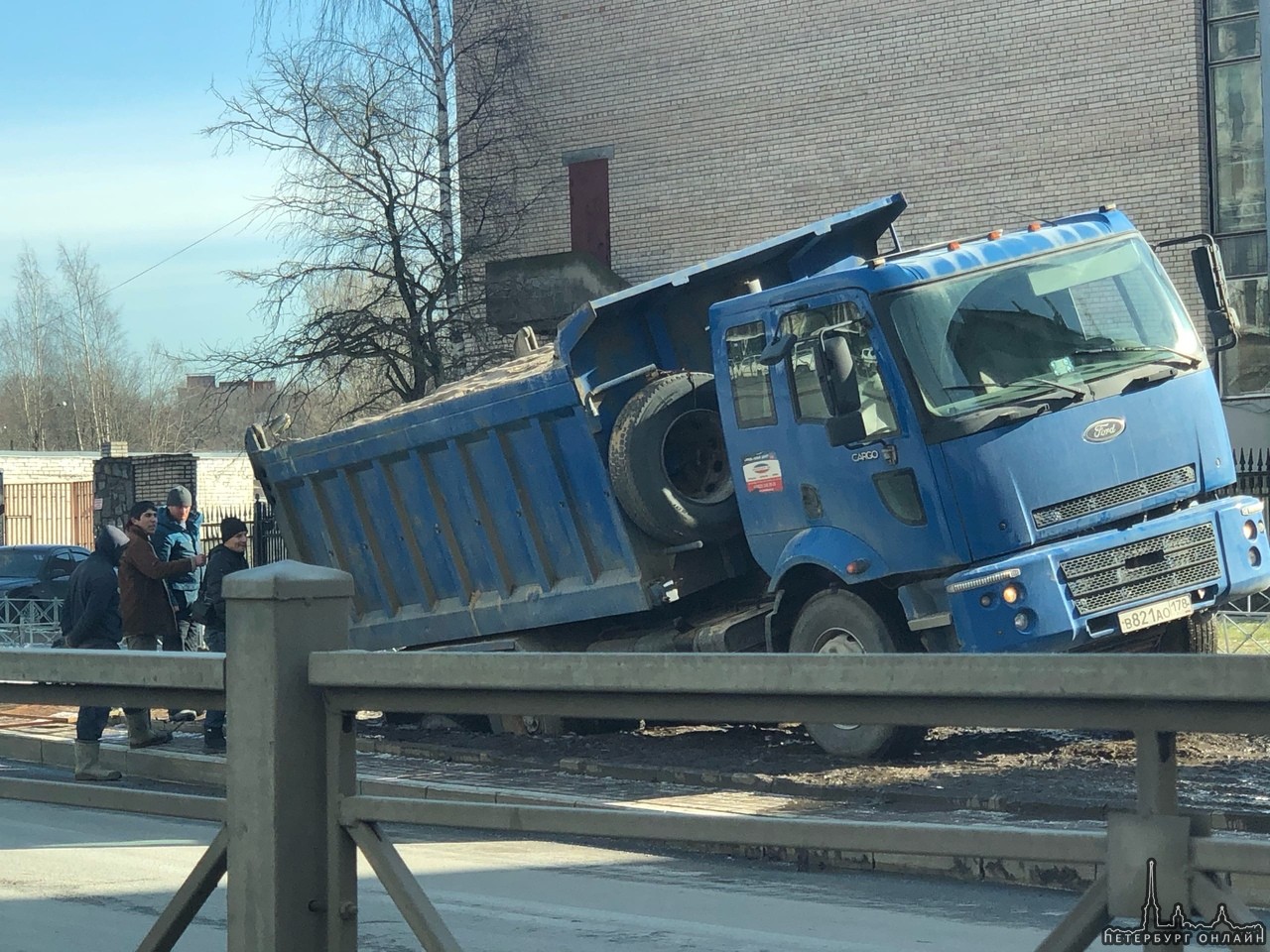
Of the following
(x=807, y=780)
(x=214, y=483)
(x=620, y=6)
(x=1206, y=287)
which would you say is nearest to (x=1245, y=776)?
(x=807, y=780)

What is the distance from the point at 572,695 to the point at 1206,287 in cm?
845

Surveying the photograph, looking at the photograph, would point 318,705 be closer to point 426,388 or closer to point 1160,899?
point 1160,899

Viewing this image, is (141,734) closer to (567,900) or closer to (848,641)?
(848,641)

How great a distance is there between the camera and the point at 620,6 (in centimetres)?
2877

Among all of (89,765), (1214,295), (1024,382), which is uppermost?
(1214,295)

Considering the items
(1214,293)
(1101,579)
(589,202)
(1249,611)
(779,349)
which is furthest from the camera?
(589,202)

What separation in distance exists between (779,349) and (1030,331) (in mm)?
1509

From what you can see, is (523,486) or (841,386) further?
(523,486)

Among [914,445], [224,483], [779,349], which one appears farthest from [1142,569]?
A: [224,483]

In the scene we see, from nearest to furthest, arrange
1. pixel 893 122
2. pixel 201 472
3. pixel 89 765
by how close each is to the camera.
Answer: pixel 89 765 < pixel 893 122 < pixel 201 472

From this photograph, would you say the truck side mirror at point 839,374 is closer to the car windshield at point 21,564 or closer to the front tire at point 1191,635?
the front tire at point 1191,635

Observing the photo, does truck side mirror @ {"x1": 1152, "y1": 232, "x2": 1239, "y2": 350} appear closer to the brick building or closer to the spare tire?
the spare tire

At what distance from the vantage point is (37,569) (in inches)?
1000

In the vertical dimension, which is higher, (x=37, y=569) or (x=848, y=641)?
(x=37, y=569)
